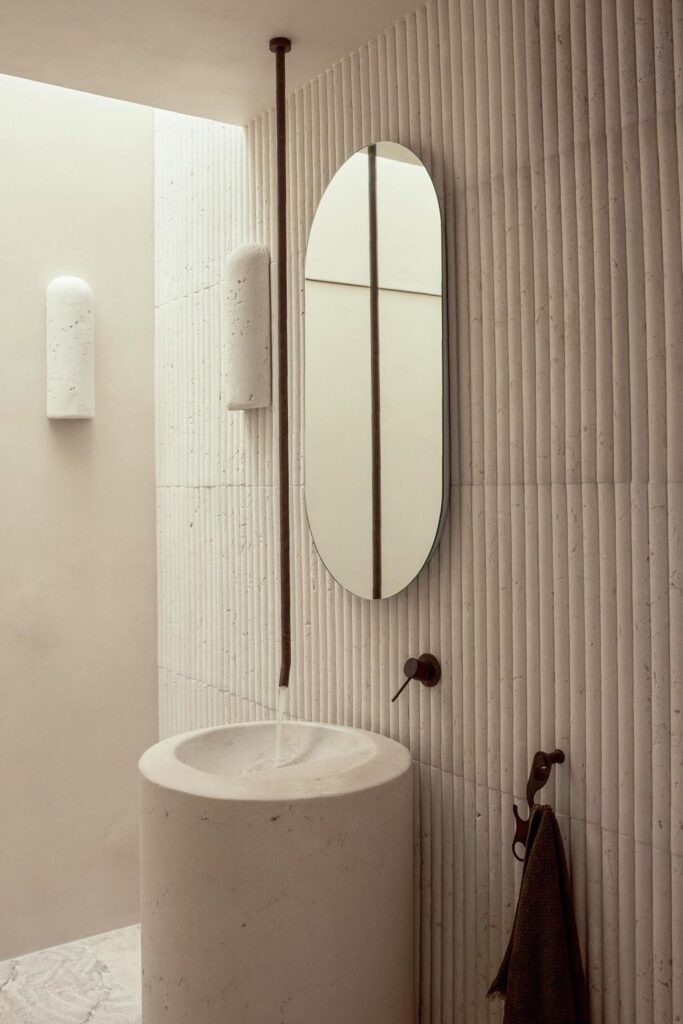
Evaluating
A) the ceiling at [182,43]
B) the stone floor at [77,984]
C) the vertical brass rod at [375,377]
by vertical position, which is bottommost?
the stone floor at [77,984]

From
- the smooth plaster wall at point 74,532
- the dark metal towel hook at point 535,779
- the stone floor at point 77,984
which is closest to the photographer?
the dark metal towel hook at point 535,779

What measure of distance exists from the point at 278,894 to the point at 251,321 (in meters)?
1.25

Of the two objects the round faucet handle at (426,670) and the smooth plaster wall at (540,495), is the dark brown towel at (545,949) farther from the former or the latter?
the round faucet handle at (426,670)

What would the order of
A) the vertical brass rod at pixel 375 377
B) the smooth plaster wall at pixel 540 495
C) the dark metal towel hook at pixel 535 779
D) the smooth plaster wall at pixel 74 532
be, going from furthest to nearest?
the smooth plaster wall at pixel 74 532 → the vertical brass rod at pixel 375 377 → the dark metal towel hook at pixel 535 779 → the smooth plaster wall at pixel 540 495

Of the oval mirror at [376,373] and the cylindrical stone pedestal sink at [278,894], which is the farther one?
the oval mirror at [376,373]

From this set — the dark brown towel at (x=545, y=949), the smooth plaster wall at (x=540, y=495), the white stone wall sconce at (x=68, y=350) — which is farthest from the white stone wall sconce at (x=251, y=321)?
the dark brown towel at (x=545, y=949)

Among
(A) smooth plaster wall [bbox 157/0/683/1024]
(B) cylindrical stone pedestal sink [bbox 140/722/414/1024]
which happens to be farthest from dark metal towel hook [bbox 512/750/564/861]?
(B) cylindrical stone pedestal sink [bbox 140/722/414/1024]

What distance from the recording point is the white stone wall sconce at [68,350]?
2.53 m

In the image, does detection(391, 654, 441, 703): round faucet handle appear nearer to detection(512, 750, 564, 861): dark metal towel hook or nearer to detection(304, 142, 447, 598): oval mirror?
detection(304, 142, 447, 598): oval mirror

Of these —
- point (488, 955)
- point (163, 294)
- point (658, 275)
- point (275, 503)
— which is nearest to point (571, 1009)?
point (488, 955)

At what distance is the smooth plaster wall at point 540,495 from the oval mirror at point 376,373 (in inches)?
1.7

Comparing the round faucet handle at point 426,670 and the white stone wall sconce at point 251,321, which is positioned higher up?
the white stone wall sconce at point 251,321

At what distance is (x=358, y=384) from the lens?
192 centimetres

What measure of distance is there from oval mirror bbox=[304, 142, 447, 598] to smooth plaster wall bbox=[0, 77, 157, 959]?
2.65 feet
